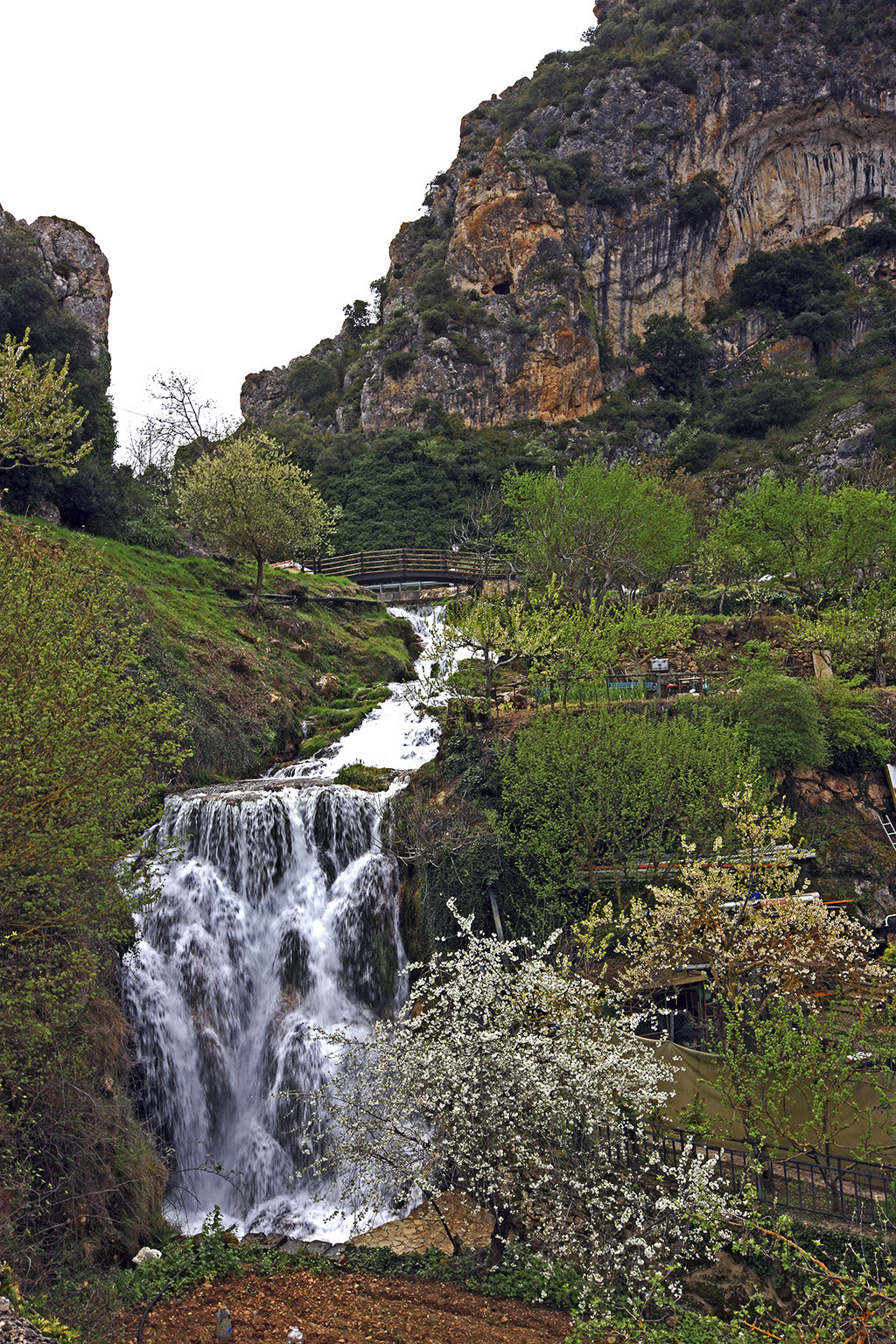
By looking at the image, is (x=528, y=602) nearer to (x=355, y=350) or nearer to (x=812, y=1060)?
(x=812, y=1060)

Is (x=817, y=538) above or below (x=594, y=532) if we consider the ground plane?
below

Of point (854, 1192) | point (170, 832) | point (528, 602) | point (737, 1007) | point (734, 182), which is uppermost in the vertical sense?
point (734, 182)

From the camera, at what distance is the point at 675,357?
231ft

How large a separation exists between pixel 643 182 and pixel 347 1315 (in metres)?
85.3

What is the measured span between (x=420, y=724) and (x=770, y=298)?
64.7m

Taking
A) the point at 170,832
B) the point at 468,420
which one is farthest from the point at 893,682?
the point at 468,420

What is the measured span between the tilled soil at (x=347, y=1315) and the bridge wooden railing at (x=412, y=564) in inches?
1429

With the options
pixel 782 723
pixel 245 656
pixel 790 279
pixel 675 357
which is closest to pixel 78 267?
pixel 245 656

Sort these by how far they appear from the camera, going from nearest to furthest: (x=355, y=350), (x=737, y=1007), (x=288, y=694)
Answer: (x=737, y=1007) → (x=288, y=694) → (x=355, y=350)

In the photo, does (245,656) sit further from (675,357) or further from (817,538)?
(675,357)

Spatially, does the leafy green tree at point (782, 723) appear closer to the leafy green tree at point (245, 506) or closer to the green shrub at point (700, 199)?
the leafy green tree at point (245, 506)

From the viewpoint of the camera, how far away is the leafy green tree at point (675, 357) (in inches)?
2739

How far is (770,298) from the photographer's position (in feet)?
233

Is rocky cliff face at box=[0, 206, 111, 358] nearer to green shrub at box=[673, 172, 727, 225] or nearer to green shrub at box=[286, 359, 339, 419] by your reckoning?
green shrub at box=[286, 359, 339, 419]
